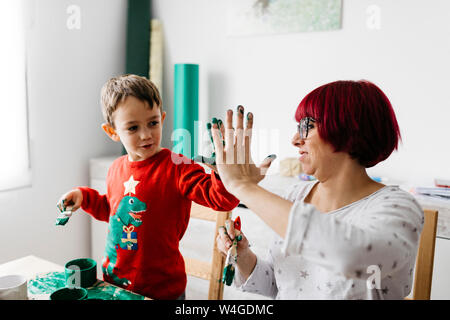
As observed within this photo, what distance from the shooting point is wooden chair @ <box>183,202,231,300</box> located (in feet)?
4.38

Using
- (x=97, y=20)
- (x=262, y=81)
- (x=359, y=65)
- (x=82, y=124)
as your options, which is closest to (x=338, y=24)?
(x=359, y=65)

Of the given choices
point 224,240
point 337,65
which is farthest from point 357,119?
point 337,65

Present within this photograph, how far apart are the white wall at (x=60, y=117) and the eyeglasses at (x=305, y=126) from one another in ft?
5.74

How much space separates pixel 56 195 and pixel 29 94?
63 cm

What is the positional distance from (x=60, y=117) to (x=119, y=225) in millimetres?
1409

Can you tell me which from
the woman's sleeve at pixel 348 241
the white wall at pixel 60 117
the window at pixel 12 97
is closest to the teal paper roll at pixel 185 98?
the white wall at pixel 60 117

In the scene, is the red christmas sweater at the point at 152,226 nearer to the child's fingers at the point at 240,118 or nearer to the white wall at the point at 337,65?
the child's fingers at the point at 240,118

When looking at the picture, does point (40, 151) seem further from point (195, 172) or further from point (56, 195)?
point (195, 172)

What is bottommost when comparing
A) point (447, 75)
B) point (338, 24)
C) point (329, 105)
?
point (329, 105)

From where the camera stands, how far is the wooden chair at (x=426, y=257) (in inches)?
42.0

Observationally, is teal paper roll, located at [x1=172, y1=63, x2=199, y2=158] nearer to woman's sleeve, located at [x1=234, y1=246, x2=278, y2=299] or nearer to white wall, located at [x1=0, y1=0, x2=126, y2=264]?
white wall, located at [x1=0, y1=0, x2=126, y2=264]

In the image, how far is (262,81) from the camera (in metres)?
2.26

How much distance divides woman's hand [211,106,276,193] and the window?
164 cm

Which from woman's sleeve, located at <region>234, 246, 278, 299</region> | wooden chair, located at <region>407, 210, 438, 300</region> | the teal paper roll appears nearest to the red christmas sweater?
woman's sleeve, located at <region>234, 246, 278, 299</region>
